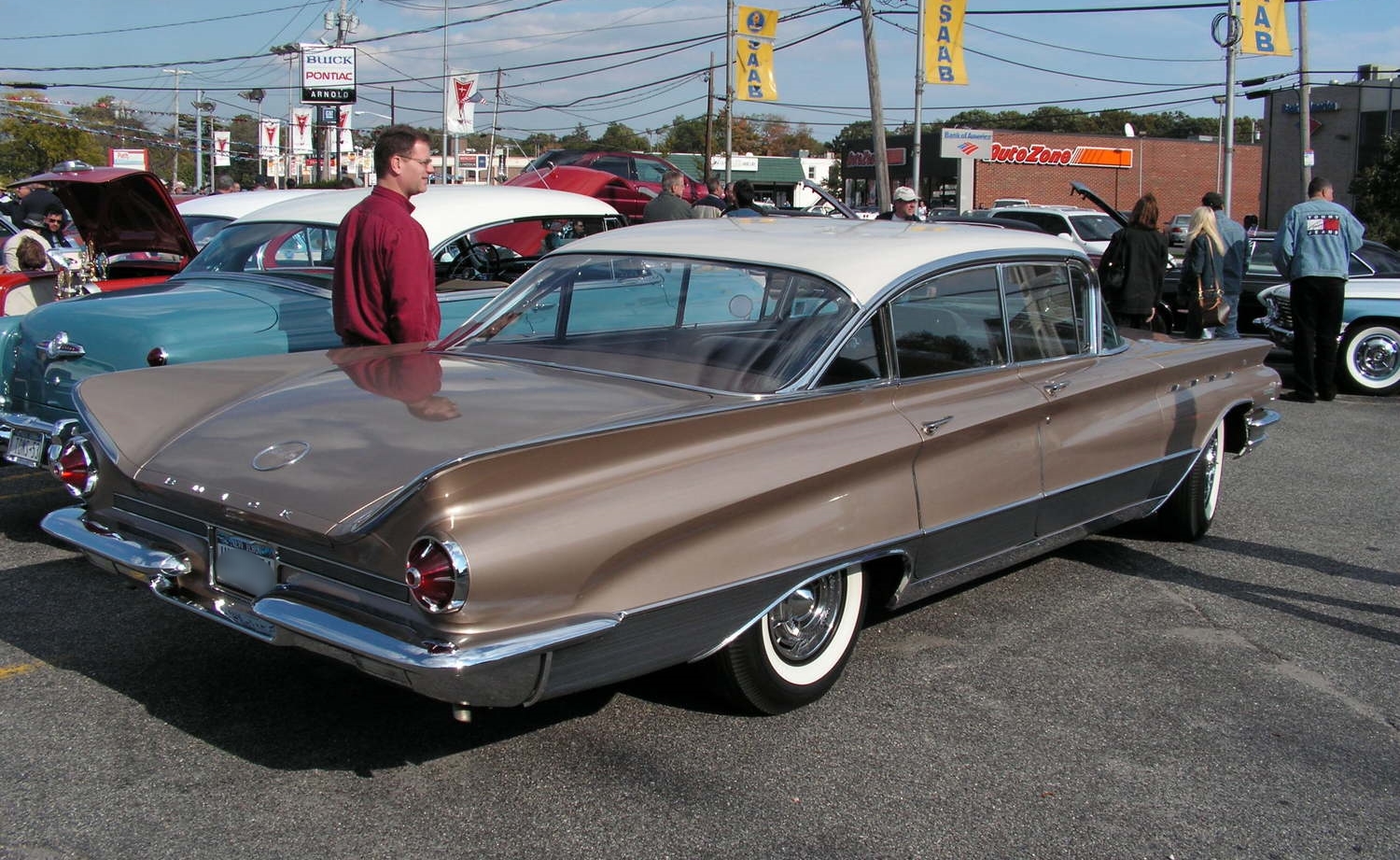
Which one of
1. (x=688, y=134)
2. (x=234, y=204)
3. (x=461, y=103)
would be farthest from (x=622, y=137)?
(x=234, y=204)

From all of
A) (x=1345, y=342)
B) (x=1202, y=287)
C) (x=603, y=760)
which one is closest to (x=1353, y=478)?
(x=1202, y=287)

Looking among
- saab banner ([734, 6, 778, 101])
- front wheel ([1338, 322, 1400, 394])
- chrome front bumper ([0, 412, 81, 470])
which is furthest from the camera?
saab banner ([734, 6, 778, 101])

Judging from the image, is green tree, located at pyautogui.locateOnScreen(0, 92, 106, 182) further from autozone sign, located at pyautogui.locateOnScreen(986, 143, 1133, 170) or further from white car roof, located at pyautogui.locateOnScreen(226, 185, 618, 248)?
white car roof, located at pyautogui.locateOnScreen(226, 185, 618, 248)

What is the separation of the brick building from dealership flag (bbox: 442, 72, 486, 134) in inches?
983

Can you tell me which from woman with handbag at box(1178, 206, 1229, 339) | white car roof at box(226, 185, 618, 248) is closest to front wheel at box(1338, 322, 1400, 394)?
woman with handbag at box(1178, 206, 1229, 339)

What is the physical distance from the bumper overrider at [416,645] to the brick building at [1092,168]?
48955 millimetres

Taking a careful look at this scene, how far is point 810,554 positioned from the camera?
3.63m

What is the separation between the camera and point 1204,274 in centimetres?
1105

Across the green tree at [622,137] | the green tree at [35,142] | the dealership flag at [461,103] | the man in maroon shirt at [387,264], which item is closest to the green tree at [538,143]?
the green tree at [622,137]

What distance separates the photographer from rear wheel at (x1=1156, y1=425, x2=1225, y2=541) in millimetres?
5961

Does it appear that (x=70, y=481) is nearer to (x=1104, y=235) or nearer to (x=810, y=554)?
(x=810, y=554)

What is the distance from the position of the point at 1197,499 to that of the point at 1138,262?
185 inches

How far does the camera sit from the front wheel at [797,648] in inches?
146

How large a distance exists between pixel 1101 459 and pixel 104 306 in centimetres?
469
